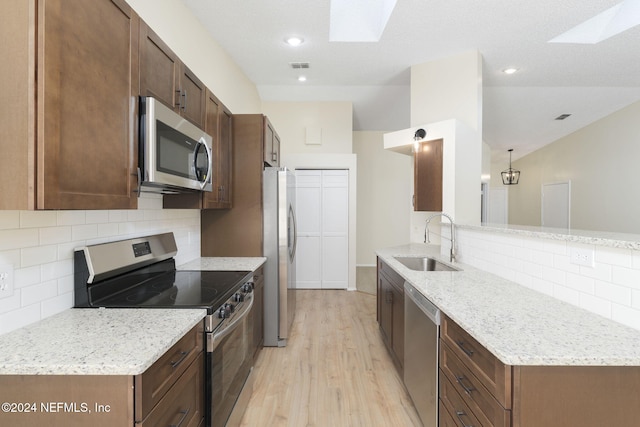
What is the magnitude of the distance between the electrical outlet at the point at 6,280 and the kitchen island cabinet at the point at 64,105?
396mm

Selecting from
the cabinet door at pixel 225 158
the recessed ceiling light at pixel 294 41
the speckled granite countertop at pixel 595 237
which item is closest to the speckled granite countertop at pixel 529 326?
the speckled granite countertop at pixel 595 237

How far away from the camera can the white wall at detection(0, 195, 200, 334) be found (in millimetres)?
1188

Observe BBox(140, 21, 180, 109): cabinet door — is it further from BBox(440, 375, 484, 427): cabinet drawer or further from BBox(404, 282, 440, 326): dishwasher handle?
BBox(440, 375, 484, 427): cabinet drawer

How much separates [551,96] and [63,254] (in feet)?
20.2

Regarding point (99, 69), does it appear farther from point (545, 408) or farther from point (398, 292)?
point (398, 292)

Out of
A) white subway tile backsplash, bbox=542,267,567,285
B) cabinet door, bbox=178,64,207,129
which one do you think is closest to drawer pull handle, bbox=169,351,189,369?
cabinet door, bbox=178,64,207,129

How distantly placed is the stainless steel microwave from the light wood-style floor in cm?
157

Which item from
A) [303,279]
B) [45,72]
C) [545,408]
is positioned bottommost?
[303,279]

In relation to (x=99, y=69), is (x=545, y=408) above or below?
below

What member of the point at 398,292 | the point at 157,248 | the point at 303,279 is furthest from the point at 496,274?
the point at 303,279

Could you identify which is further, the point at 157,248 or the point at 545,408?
the point at 157,248

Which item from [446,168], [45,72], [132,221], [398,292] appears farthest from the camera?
[446,168]

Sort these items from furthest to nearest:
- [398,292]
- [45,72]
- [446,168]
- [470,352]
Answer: [446,168] < [398,292] < [470,352] < [45,72]

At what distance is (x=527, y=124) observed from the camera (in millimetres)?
6090
